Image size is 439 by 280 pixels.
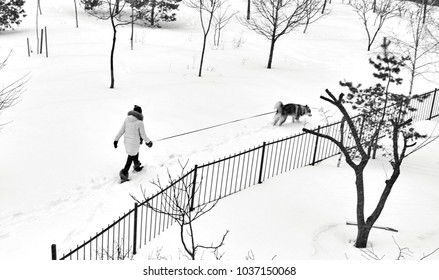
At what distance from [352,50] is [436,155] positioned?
16.5 metres

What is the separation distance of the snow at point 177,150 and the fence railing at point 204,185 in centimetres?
34

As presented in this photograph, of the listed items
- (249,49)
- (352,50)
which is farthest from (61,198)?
(352,50)

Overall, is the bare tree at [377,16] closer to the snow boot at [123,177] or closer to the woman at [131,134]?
the woman at [131,134]

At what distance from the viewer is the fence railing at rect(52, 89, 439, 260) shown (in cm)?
689

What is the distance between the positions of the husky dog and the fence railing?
140 cm

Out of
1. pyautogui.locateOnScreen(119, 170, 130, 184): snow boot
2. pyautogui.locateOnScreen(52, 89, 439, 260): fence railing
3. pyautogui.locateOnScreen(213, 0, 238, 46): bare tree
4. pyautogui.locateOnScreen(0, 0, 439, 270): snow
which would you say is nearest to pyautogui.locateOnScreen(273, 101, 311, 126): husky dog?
pyautogui.locateOnScreen(0, 0, 439, 270): snow

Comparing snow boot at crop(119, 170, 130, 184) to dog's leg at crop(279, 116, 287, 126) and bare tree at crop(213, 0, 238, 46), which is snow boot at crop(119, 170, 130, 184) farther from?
bare tree at crop(213, 0, 238, 46)

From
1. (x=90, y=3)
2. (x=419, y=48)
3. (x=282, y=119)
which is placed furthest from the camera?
(x=90, y=3)

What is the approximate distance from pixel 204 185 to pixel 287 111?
5.18 meters

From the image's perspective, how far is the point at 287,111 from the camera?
13.9m

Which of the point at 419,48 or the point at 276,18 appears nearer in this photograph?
the point at 276,18

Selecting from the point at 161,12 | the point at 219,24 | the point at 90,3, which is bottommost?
the point at 219,24

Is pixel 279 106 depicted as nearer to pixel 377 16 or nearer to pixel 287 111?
pixel 287 111

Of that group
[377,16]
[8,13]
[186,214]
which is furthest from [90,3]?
[186,214]
